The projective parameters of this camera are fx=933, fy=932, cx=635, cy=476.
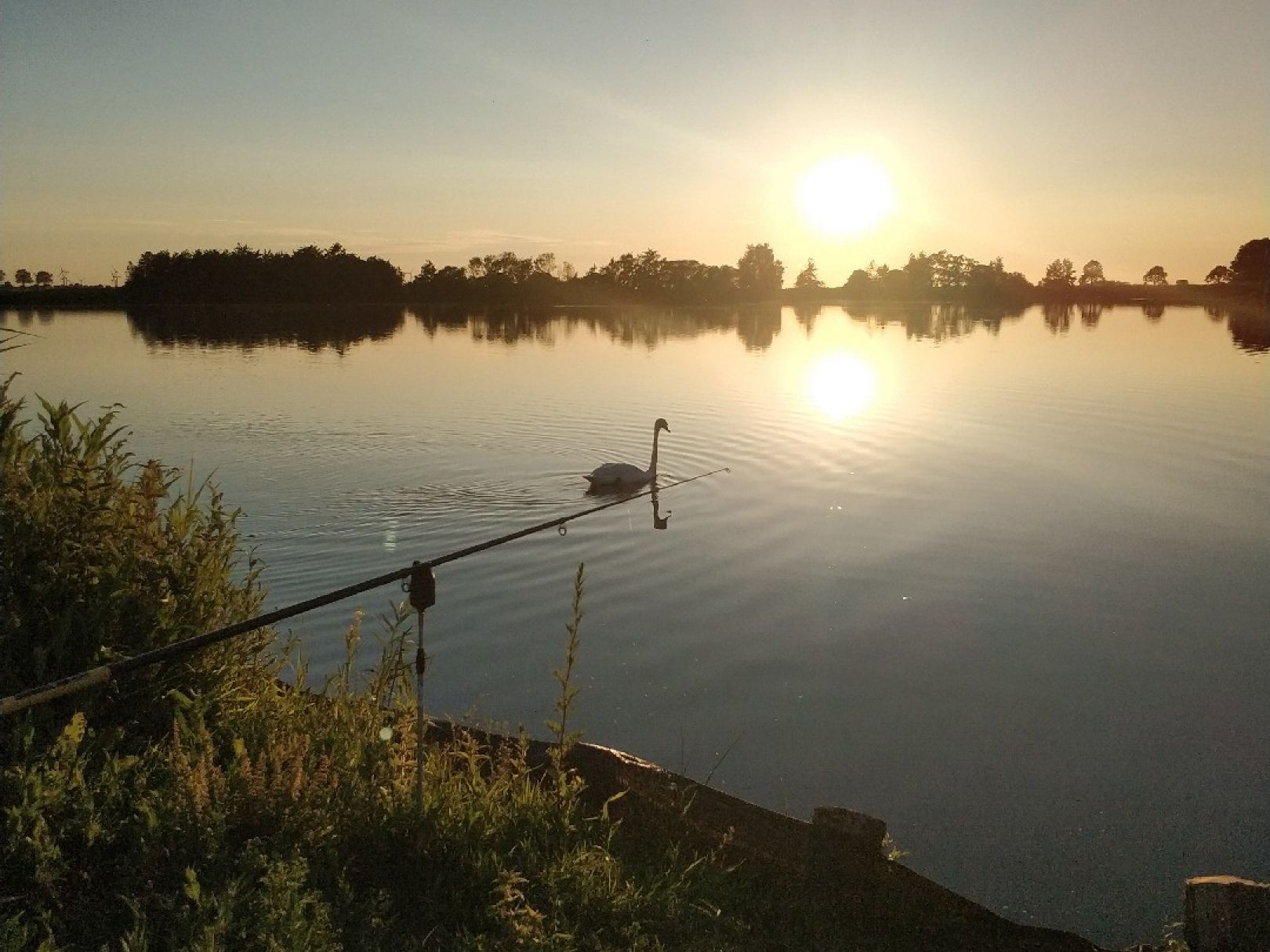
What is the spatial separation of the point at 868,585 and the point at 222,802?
428 inches

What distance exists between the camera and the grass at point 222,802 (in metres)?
4.12

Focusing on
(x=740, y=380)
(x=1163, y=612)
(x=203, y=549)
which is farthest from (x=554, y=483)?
(x=740, y=380)

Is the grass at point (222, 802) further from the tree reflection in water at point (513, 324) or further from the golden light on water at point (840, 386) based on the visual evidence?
the tree reflection in water at point (513, 324)

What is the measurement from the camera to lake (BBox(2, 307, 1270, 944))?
27.0 feet

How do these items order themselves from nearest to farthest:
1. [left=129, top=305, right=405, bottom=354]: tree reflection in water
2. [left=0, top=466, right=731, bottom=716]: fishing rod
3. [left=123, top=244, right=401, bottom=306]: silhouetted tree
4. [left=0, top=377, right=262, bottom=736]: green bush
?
[left=0, top=466, right=731, bottom=716]: fishing rod
[left=0, top=377, right=262, bottom=736]: green bush
[left=129, top=305, right=405, bottom=354]: tree reflection in water
[left=123, top=244, right=401, bottom=306]: silhouetted tree

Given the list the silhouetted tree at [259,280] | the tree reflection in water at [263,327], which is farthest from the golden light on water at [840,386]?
the silhouetted tree at [259,280]

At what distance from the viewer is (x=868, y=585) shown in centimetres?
1399

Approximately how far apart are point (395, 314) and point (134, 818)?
364ft

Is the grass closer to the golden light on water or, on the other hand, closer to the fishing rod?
the fishing rod

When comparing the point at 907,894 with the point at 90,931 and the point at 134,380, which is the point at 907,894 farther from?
the point at 134,380

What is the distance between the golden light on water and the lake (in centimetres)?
78

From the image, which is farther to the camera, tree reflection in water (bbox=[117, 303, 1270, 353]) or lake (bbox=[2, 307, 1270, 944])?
tree reflection in water (bbox=[117, 303, 1270, 353])

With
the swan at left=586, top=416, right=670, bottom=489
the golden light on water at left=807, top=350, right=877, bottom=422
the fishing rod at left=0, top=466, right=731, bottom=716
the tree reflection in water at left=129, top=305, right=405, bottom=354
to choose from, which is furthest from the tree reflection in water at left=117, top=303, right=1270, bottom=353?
the fishing rod at left=0, top=466, right=731, bottom=716

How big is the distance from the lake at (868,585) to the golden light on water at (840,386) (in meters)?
0.78
